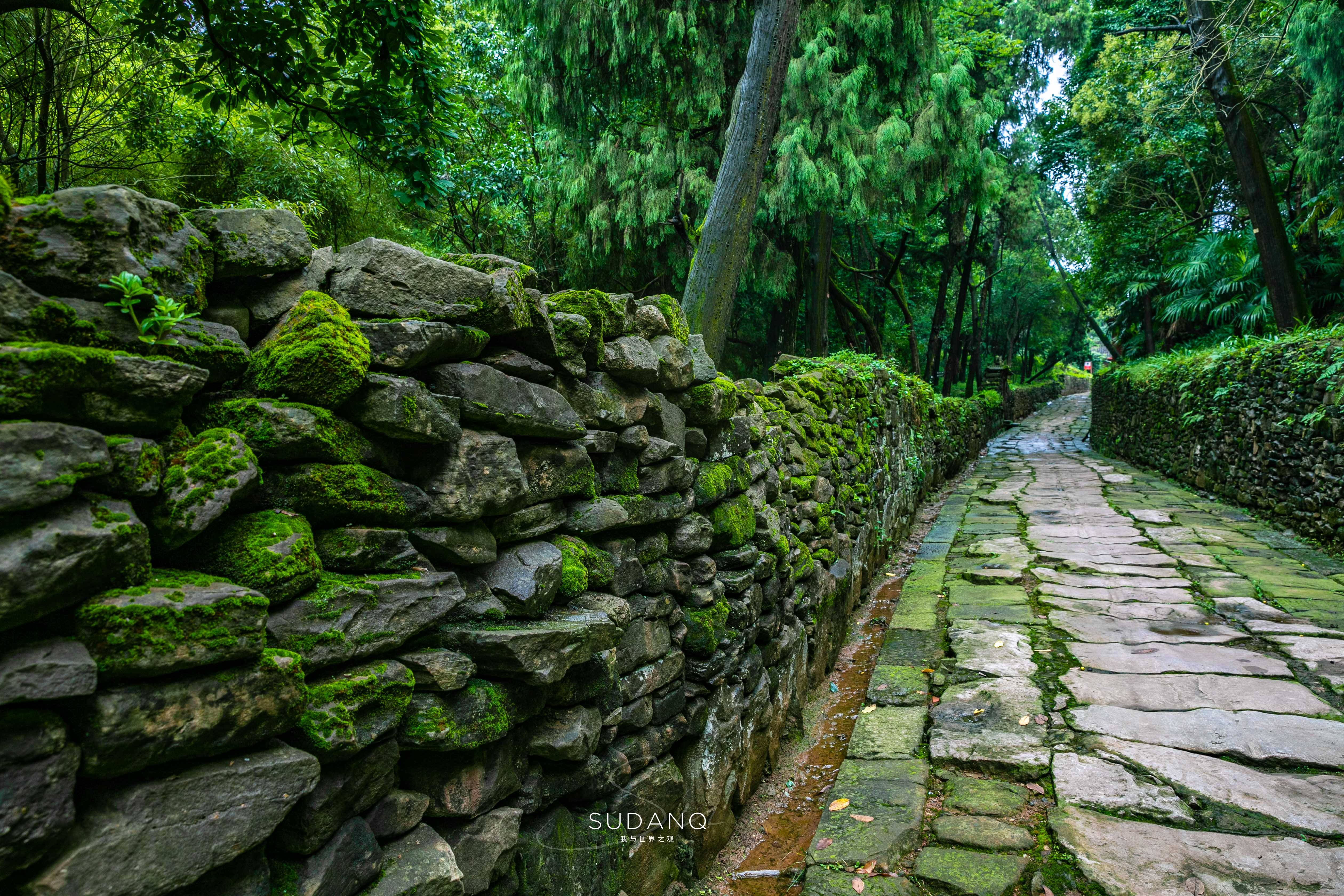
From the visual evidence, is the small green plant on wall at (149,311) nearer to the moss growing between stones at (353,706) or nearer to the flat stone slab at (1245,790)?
the moss growing between stones at (353,706)

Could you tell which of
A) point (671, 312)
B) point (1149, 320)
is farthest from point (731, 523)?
point (1149, 320)

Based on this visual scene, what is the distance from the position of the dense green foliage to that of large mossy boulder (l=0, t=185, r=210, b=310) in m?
1.93

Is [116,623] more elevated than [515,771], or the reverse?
[116,623]

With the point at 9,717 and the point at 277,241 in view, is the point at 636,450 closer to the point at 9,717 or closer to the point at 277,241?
the point at 277,241

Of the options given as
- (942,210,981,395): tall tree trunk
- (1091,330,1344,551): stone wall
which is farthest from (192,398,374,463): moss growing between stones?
(942,210,981,395): tall tree trunk

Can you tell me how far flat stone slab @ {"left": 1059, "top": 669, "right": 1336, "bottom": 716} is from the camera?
3.79m

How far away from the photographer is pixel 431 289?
1.93 meters

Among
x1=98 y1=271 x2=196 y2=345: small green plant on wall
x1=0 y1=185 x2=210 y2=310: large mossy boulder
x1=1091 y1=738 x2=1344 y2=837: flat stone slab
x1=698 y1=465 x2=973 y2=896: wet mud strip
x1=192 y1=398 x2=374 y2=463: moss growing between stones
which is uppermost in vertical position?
x1=0 y1=185 x2=210 y2=310: large mossy boulder

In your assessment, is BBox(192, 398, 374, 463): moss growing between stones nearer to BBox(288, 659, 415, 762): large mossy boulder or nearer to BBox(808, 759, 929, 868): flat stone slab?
BBox(288, 659, 415, 762): large mossy boulder

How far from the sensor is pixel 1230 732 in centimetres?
355

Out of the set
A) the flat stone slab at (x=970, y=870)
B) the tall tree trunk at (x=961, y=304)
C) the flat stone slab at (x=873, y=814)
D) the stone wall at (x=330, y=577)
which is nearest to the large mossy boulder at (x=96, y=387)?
the stone wall at (x=330, y=577)

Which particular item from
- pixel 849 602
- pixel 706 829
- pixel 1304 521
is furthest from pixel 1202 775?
pixel 1304 521

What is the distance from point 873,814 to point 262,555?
2738 mm

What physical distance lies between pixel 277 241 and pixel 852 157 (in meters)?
8.34
